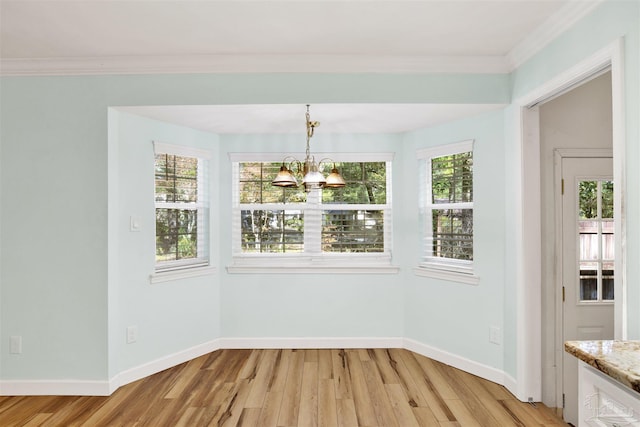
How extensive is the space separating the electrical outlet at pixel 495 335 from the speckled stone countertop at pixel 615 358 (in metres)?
1.87

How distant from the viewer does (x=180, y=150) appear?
3742 millimetres

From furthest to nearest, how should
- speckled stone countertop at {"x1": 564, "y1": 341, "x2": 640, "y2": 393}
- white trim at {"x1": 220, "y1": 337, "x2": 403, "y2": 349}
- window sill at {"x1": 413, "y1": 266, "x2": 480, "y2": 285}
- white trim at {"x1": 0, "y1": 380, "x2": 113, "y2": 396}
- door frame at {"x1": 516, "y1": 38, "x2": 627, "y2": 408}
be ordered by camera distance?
white trim at {"x1": 220, "y1": 337, "x2": 403, "y2": 349}
window sill at {"x1": 413, "y1": 266, "x2": 480, "y2": 285}
white trim at {"x1": 0, "y1": 380, "x2": 113, "y2": 396}
door frame at {"x1": 516, "y1": 38, "x2": 627, "y2": 408}
speckled stone countertop at {"x1": 564, "y1": 341, "x2": 640, "y2": 393}

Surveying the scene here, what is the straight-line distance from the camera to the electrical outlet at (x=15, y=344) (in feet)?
10.2

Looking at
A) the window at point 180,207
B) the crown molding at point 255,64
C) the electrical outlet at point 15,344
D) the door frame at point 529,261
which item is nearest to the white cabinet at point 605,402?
the door frame at point 529,261

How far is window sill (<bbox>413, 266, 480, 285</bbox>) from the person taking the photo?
347 centimetres

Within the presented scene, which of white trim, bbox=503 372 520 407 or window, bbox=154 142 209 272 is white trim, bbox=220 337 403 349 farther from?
white trim, bbox=503 372 520 407

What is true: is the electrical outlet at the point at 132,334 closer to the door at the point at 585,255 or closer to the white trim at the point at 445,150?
the white trim at the point at 445,150

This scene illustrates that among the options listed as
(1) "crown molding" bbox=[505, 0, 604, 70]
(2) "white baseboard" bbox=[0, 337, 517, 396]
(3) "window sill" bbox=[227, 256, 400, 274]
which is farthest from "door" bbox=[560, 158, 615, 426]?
(3) "window sill" bbox=[227, 256, 400, 274]

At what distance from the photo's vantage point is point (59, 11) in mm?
2371

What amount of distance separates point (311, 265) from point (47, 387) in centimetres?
253

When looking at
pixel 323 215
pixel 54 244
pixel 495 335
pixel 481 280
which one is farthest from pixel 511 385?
pixel 54 244

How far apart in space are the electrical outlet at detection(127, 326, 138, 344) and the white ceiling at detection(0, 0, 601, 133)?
1.89 meters

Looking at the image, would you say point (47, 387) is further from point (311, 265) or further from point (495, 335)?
point (495, 335)

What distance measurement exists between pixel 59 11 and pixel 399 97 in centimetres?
243
